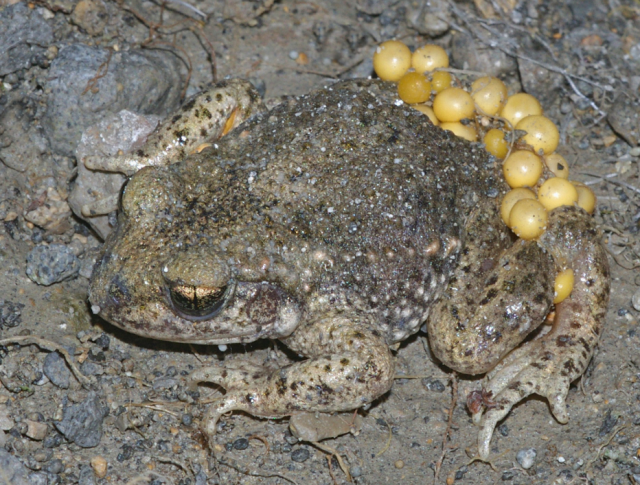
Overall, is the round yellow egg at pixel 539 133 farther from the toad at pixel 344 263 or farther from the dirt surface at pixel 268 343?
the dirt surface at pixel 268 343

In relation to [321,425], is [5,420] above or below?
above

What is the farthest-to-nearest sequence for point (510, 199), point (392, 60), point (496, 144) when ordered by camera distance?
point (392, 60), point (496, 144), point (510, 199)

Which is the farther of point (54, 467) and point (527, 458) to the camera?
point (527, 458)

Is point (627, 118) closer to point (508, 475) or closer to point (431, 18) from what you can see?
point (431, 18)

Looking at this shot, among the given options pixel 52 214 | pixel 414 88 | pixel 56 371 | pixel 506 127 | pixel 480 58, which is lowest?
pixel 56 371

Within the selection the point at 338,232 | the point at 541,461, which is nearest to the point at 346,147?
the point at 338,232

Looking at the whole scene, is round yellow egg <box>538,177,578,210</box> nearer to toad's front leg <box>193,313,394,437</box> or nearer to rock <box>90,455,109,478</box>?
toad's front leg <box>193,313,394,437</box>

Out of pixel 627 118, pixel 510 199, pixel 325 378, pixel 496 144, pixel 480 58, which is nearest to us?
pixel 325 378

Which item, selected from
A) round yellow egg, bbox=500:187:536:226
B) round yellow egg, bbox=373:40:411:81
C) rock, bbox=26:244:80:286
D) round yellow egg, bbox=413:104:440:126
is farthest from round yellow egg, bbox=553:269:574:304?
rock, bbox=26:244:80:286

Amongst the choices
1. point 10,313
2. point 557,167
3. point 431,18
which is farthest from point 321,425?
point 431,18
